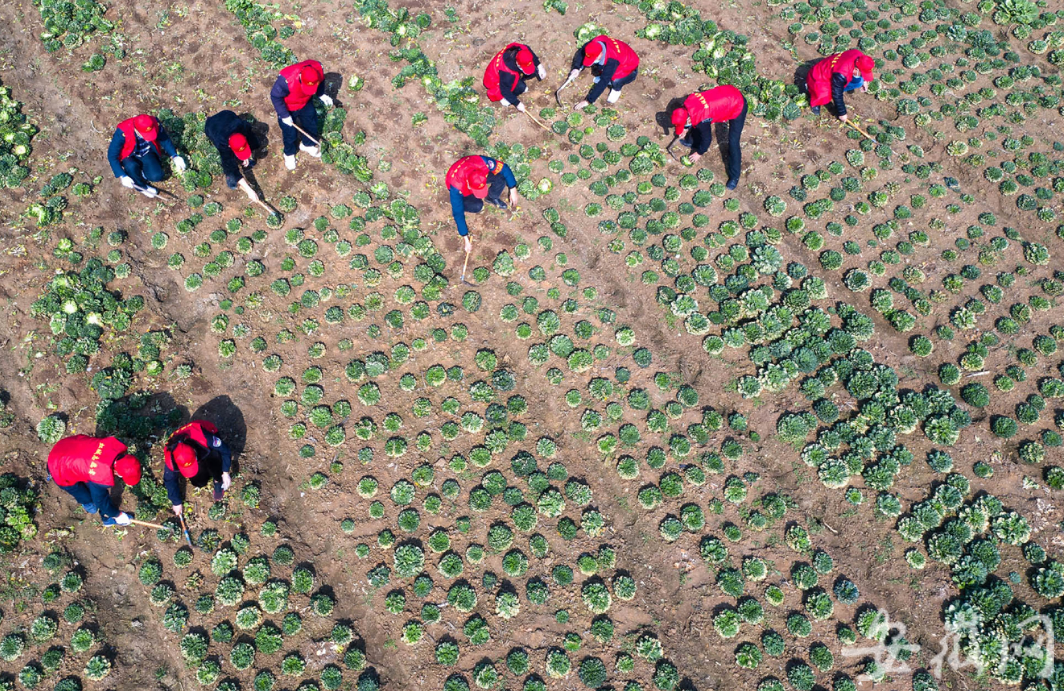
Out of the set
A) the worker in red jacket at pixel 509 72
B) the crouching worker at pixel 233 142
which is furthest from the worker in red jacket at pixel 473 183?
the crouching worker at pixel 233 142

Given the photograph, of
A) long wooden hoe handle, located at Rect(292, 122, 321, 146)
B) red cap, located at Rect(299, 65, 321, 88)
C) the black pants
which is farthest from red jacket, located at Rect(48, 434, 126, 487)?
the black pants

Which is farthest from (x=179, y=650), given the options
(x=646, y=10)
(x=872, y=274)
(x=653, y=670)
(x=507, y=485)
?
(x=646, y=10)

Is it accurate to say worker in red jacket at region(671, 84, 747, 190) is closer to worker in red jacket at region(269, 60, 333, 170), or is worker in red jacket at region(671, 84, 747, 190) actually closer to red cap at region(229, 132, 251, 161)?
worker in red jacket at region(269, 60, 333, 170)

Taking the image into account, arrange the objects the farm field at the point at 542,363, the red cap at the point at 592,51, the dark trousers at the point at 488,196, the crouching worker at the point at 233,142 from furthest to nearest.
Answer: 1. the red cap at the point at 592,51
2. the dark trousers at the point at 488,196
3. the crouching worker at the point at 233,142
4. the farm field at the point at 542,363

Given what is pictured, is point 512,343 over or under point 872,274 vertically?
under

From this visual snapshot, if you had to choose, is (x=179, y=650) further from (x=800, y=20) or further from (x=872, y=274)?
(x=800, y=20)

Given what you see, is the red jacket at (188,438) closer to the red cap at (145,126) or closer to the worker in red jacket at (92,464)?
the worker in red jacket at (92,464)
